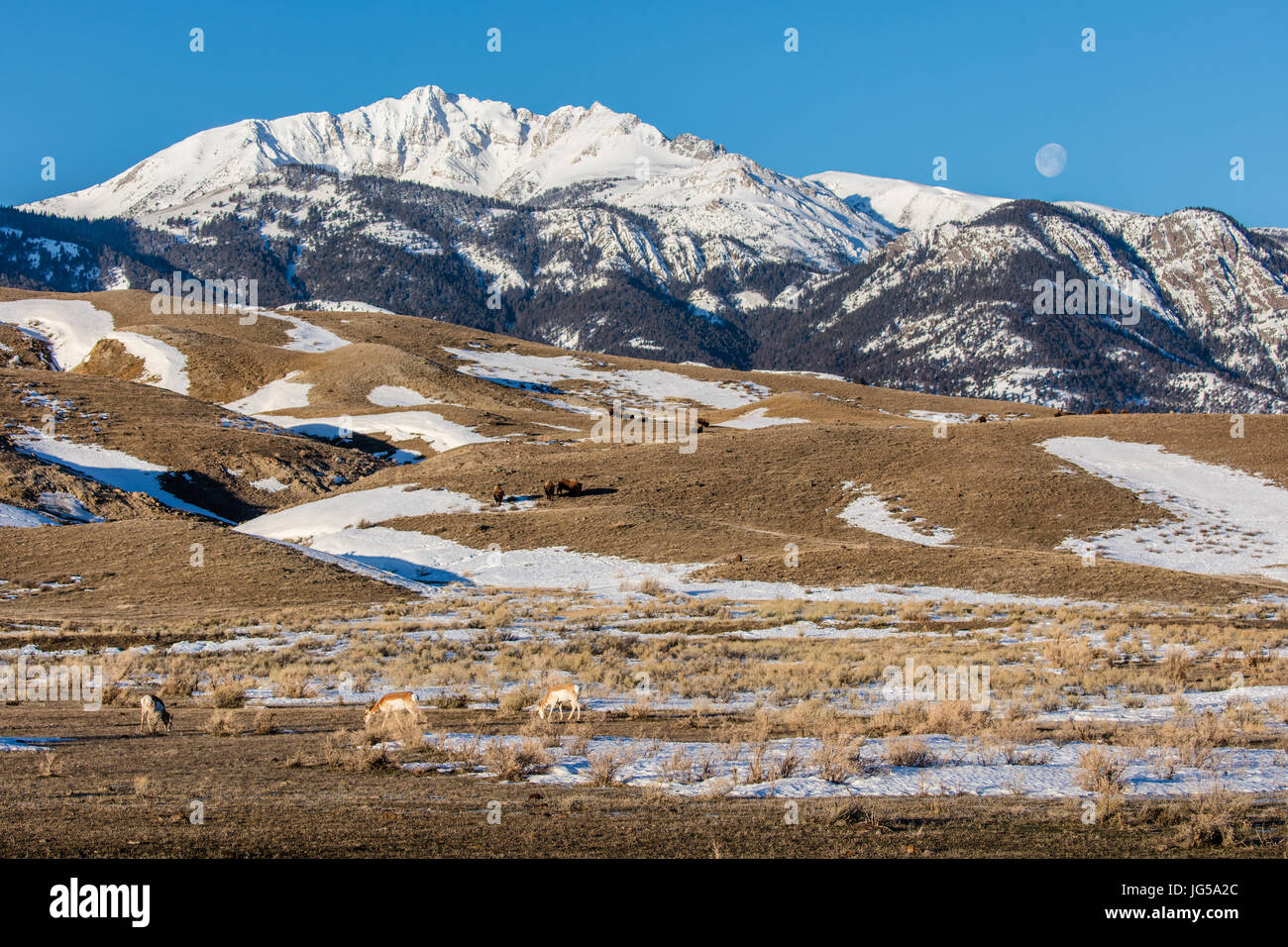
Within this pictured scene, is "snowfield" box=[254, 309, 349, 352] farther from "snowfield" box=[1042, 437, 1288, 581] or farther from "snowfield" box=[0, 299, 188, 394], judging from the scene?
"snowfield" box=[1042, 437, 1288, 581]

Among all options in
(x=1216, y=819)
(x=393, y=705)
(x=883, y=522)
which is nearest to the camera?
(x=1216, y=819)

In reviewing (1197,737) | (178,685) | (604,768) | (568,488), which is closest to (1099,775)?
(1197,737)

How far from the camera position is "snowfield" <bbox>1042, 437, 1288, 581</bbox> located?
42.9m

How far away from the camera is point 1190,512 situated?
48.9 metres

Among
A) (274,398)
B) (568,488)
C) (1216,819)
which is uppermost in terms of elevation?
(274,398)


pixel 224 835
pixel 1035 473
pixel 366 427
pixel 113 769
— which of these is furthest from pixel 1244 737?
pixel 366 427

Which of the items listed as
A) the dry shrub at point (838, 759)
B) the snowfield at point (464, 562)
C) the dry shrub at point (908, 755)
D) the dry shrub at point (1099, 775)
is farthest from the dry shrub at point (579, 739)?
the snowfield at point (464, 562)

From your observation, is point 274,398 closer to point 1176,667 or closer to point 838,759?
point 1176,667

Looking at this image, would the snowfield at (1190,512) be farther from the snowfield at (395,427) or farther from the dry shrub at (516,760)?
the snowfield at (395,427)

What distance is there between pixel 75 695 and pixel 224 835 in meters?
13.0

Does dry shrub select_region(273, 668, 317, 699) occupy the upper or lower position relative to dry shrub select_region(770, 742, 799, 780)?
lower

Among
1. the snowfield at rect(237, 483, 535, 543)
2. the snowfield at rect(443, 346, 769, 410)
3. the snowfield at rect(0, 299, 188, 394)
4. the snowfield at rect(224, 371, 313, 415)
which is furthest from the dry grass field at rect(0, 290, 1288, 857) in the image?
the snowfield at rect(443, 346, 769, 410)

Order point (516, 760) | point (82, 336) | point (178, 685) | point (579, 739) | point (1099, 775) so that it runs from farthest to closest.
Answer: point (82, 336), point (178, 685), point (579, 739), point (516, 760), point (1099, 775)
